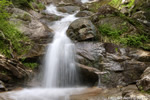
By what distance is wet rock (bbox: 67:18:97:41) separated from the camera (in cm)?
817

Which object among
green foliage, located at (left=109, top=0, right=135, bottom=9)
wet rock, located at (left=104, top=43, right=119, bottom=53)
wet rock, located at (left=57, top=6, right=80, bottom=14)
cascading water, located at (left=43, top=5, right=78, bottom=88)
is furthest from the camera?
wet rock, located at (left=57, top=6, right=80, bottom=14)

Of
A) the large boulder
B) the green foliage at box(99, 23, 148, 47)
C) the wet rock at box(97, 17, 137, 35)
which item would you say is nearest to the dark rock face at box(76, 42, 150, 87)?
the green foliage at box(99, 23, 148, 47)

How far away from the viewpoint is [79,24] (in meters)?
8.73

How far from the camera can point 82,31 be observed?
8305 millimetres

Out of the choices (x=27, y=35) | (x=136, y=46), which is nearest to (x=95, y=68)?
(x=136, y=46)

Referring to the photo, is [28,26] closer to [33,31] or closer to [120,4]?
[33,31]

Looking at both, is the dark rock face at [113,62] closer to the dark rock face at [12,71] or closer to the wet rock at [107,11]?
the dark rock face at [12,71]

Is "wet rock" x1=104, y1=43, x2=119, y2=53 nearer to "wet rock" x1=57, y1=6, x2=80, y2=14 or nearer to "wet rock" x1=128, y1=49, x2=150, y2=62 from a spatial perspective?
"wet rock" x1=128, y1=49, x2=150, y2=62

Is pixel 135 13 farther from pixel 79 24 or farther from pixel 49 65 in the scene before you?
pixel 49 65

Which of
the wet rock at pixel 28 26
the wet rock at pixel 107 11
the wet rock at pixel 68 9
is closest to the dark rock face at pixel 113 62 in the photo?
the wet rock at pixel 28 26

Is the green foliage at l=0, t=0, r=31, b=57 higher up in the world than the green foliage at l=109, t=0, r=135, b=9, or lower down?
lower down

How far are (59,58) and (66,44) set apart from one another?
1.01 meters

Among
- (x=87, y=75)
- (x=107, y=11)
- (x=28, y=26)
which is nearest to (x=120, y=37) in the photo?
(x=107, y=11)

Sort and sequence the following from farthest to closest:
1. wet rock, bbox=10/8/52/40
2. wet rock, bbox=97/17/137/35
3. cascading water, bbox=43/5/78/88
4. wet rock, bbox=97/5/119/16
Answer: wet rock, bbox=97/5/119/16, wet rock, bbox=97/17/137/35, wet rock, bbox=10/8/52/40, cascading water, bbox=43/5/78/88
